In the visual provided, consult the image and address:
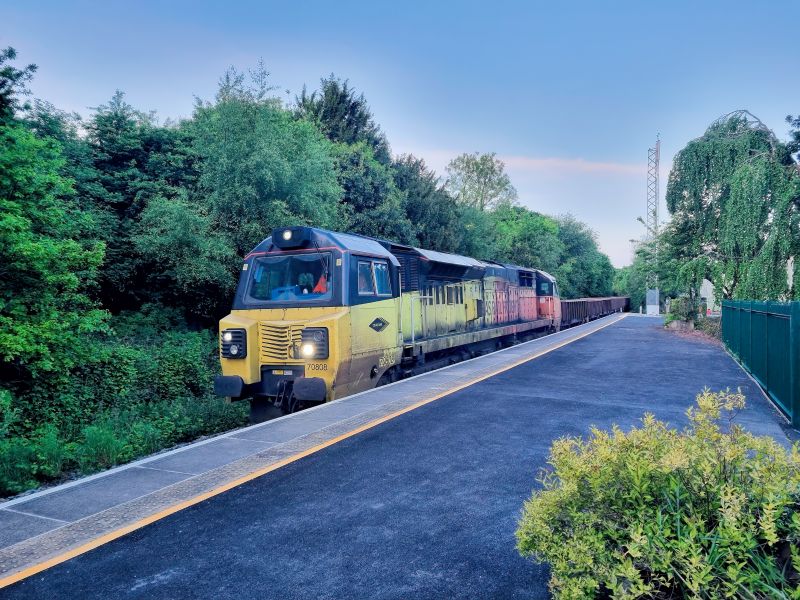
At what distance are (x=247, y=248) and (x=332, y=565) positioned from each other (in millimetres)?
17483

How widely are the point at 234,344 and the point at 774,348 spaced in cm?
1022

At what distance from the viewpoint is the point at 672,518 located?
8.86ft

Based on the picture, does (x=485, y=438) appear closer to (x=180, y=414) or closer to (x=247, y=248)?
(x=180, y=414)

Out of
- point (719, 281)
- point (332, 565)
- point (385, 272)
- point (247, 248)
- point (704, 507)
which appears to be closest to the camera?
point (704, 507)

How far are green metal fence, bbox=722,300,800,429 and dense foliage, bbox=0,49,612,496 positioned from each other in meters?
10.4

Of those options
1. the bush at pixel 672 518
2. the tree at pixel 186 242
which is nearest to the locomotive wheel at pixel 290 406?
the bush at pixel 672 518

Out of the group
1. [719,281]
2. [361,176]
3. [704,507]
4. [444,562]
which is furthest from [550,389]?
[361,176]

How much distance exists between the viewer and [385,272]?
37.6ft

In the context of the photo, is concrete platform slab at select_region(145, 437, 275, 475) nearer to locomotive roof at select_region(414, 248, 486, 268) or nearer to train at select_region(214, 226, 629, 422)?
train at select_region(214, 226, 629, 422)

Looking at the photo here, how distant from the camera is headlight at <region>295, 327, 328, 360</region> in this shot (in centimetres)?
928

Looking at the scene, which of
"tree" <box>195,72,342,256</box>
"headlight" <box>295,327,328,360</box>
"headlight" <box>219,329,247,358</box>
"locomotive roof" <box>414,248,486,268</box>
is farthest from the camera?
"tree" <box>195,72,342,256</box>

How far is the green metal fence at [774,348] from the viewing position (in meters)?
7.96

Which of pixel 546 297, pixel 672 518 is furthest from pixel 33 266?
pixel 546 297

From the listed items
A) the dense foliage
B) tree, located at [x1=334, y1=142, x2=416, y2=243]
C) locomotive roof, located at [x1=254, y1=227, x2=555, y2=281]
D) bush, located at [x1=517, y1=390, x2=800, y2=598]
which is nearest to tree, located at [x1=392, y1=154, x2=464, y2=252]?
the dense foliage
